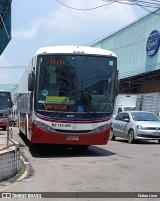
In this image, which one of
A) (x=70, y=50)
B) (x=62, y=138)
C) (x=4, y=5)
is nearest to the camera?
(x=4, y=5)

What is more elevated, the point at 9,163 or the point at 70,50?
the point at 70,50

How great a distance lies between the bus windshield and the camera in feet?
46.0

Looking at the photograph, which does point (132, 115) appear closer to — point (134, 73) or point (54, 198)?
point (54, 198)

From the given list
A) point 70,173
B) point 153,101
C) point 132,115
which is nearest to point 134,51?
point 153,101

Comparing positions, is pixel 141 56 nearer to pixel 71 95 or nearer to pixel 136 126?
pixel 136 126

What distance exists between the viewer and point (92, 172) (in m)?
10.8

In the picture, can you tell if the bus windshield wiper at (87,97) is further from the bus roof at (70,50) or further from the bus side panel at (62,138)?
the bus roof at (70,50)

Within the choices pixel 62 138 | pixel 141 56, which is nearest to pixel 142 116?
pixel 62 138

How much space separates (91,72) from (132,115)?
24.4 ft

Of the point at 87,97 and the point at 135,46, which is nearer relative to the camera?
the point at 87,97

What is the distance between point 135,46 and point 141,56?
7.64 feet

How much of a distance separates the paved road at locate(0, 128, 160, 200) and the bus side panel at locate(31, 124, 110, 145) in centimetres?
49

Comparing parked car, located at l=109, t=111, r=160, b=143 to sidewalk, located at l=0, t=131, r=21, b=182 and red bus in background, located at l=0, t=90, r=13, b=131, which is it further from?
red bus in background, located at l=0, t=90, r=13, b=131

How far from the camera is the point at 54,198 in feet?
25.7
